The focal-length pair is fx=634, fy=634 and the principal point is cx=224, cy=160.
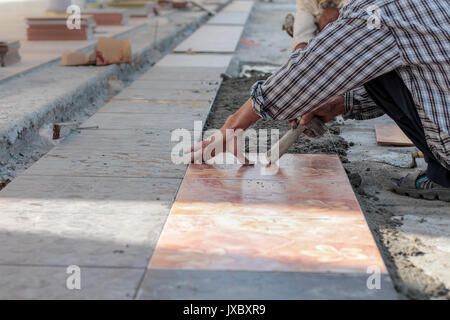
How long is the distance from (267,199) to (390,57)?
698 mm

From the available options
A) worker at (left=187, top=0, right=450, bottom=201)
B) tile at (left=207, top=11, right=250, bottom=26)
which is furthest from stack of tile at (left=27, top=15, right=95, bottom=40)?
worker at (left=187, top=0, right=450, bottom=201)

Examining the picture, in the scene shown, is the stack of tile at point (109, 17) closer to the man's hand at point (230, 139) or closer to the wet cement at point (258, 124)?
the wet cement at point (258, 124)

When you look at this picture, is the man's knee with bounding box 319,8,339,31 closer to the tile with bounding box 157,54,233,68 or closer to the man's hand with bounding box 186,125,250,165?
the man's hand with bounding box 186,125,250,165

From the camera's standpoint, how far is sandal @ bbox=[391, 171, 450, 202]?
261cm

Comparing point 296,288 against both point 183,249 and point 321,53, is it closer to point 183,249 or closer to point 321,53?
point 183,249

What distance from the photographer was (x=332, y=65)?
2324 millimetres

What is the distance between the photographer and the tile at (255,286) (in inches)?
65.9

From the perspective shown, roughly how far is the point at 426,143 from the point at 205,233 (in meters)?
0.96

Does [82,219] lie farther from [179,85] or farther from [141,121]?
[179,85]

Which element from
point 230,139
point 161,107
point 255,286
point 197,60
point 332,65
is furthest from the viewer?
point 197,60

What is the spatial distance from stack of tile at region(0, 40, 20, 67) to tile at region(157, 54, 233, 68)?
1412 mm

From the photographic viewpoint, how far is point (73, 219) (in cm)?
221

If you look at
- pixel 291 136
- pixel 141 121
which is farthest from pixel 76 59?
pixel 291 136

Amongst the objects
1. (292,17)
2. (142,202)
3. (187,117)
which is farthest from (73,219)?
(292,17)
